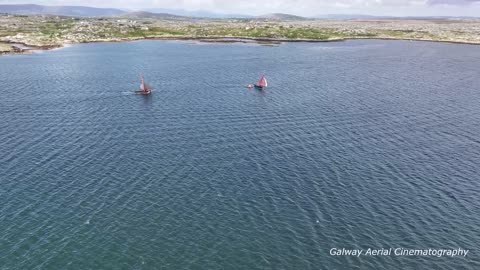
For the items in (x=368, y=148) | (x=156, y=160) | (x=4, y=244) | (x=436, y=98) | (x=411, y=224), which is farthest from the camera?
(x=436, y=98)

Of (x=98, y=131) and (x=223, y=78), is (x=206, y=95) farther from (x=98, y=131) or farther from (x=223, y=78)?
(x=98, y=131)

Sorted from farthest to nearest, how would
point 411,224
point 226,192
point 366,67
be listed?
point 366,67
point 226,192
point 411,224

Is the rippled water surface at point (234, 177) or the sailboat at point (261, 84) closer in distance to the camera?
the rippled water surface at point (234, 177)

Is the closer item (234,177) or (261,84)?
(234,177)

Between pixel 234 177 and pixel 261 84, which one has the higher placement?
pixel 261 84

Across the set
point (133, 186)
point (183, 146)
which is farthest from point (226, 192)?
point (183, 146)

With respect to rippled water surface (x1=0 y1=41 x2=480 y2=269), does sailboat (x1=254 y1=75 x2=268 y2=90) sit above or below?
above

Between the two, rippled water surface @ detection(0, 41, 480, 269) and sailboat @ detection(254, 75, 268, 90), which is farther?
sailboat @ detection(254, 75, 268, 90)

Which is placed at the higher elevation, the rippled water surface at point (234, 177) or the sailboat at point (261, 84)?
the sailboat at point (261, 84)
